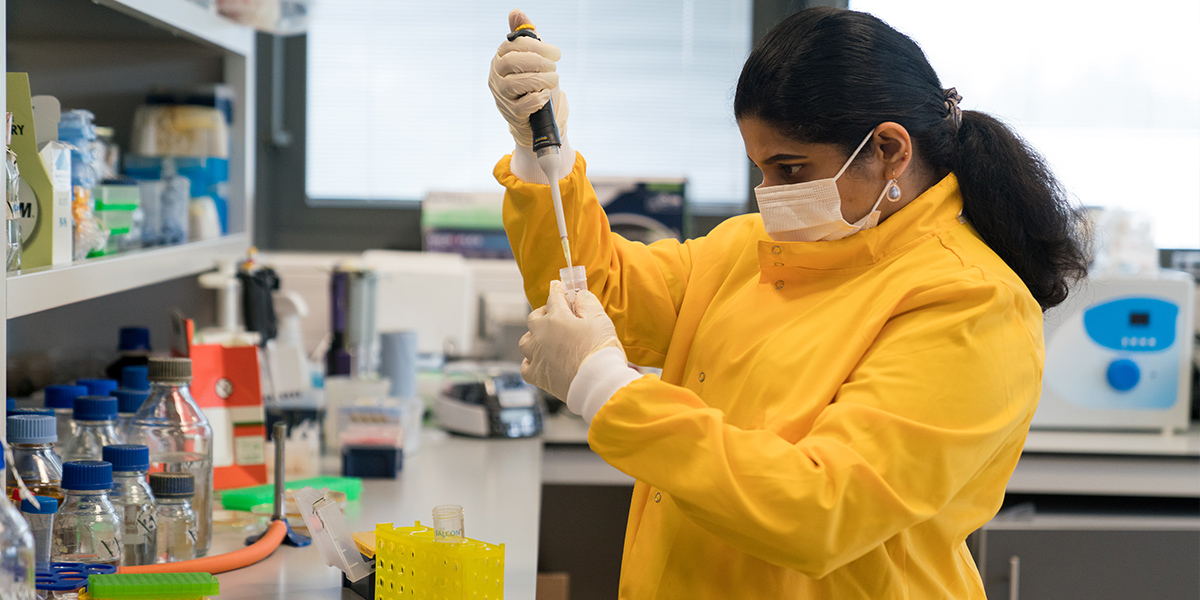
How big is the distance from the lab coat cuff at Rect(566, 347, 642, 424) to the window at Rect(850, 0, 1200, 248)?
2242 millimetres

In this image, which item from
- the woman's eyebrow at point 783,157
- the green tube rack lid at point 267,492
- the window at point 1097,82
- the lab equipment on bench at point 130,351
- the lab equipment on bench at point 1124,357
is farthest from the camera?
the window at point 1097,82

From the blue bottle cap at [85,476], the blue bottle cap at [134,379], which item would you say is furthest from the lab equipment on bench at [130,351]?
the blue bottle cap at [85,476]

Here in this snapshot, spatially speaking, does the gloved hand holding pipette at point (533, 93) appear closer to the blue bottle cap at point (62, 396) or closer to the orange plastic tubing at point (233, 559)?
the orange plastic tubing at point (233, 559)

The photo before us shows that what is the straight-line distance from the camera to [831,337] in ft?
3.43

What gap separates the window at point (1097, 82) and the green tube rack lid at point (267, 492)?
2.12 metres

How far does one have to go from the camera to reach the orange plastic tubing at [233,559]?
1.14 m

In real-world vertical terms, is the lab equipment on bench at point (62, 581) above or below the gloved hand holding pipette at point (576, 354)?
below

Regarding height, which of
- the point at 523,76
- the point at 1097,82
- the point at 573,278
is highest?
the point at 1097,82

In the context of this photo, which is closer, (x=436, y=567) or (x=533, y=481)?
(x=436, y=567)

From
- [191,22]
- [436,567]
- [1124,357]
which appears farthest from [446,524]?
[1124,357]

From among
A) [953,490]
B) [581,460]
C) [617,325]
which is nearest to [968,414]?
[953,490]

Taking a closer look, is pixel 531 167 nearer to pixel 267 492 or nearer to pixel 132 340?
pixel 267 492

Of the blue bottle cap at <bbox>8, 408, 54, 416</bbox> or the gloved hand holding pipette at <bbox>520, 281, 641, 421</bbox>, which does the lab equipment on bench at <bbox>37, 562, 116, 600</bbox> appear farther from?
the gloved hand holding pipette at <bbox>520, 281, 641, 421</bbox>

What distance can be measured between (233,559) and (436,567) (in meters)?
0.40
